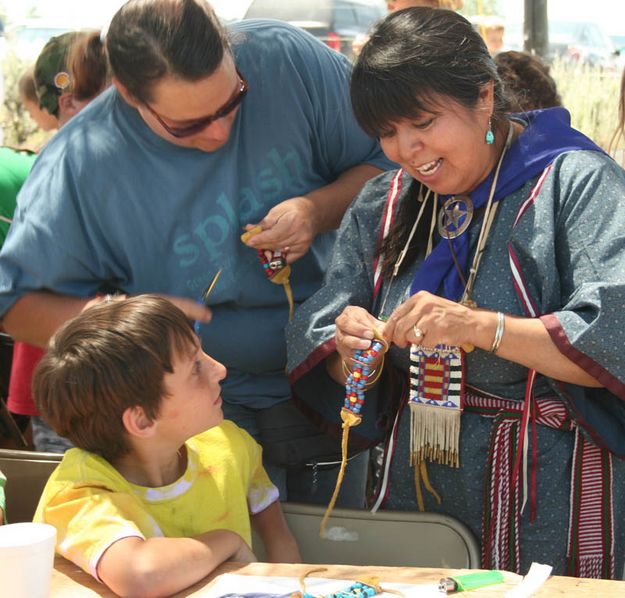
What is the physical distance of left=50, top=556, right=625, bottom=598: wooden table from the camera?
5.71 feet

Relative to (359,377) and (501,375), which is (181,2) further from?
(501,375)

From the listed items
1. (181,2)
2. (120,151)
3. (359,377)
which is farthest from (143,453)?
(181,2)

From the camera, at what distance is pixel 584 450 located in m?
2.14

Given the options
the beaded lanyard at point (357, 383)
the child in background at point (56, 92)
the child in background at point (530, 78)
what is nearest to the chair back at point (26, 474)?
the beaded lanyard at point (357, 383)

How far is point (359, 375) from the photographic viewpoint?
2162 millimetres

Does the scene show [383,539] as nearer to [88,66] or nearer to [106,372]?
[106,372]

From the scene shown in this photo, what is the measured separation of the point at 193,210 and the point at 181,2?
0.47 metres

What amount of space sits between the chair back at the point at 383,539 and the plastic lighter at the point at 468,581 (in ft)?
1.28

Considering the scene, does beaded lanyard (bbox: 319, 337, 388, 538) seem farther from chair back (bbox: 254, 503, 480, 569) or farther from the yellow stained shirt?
the yellow stained shirt

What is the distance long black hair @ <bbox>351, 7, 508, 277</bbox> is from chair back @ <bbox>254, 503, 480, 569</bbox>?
0.83 meters

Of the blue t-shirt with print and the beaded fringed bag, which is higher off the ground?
the blue t-shirt with print

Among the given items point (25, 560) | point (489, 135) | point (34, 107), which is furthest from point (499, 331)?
point (34, 107)

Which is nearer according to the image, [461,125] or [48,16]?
[461,125]

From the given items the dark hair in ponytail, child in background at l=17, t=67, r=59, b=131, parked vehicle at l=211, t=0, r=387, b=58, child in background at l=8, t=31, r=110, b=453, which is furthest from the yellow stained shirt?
parked vehicle at l=211, t=0, r=387, b=58
